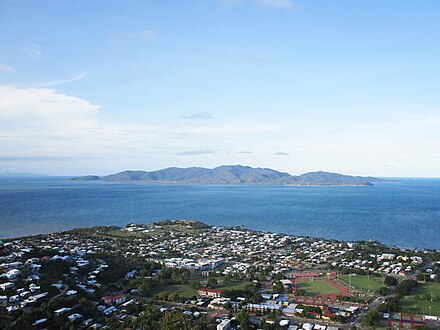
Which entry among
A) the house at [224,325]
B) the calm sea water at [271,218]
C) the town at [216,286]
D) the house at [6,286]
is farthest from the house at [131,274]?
the calm sea water at [271,218]

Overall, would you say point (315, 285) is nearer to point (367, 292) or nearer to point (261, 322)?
point (367, 292)

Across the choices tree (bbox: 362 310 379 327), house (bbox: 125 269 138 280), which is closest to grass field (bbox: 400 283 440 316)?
tree (bbox: 362 310 379 327)

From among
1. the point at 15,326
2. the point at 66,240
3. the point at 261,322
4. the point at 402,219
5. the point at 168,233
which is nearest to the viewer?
the point at 15,326

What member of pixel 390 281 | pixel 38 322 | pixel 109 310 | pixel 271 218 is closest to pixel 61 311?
pixel 38 322

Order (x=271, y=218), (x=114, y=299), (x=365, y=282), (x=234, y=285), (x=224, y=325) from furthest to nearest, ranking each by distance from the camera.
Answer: (x=271, y=218) < (x=365, y=282) < (x=234, y=285) < (x=114, y=299) < (x=224, y=325)

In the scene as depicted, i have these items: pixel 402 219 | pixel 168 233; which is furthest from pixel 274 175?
pixel 168 233

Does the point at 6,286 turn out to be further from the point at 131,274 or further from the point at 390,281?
the point at 390,281
